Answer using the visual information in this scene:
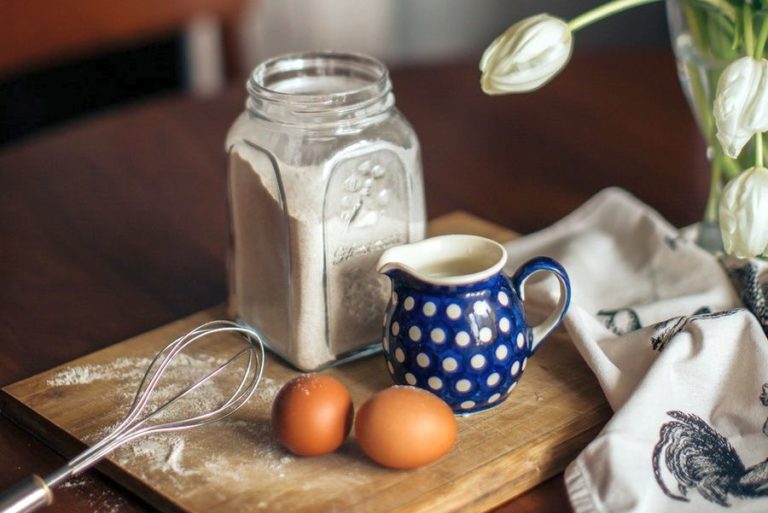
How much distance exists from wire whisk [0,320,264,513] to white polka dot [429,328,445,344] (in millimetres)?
131

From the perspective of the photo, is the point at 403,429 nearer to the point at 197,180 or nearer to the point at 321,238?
the point at 321,238

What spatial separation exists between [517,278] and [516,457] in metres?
0.14

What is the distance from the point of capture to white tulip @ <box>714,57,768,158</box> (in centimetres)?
71

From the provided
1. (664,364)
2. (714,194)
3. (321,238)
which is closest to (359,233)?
(321,238)

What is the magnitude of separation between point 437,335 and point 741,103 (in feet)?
0.83

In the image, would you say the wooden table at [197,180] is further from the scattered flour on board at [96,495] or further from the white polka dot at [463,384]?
the white polka dot at [463,384]

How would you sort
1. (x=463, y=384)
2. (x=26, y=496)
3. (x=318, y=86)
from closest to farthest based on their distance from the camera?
(x=26, y=496) < (x=463, y=384) < (x=318, y=86)

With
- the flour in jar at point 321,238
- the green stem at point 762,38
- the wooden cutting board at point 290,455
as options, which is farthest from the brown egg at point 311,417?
the green stem at point 762,38

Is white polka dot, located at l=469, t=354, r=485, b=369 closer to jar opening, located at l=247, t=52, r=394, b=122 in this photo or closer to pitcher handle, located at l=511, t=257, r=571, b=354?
pitcher handle, located at l=511, t=257, r=571, b=354

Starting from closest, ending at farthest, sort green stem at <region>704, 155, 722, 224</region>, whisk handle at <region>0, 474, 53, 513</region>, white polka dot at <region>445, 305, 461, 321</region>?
1. whisk handle at <region>0, 474, 53, 513</region>
2. white polka dot at <region>445, 305, 461, 321</region>
3. green stem at <region>704, 155, 722, 224</region>

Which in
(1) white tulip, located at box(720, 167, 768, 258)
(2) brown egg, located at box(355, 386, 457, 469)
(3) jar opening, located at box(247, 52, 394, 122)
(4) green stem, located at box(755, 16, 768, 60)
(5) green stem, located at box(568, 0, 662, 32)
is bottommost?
(2) brown egg, located at box(355, 386, 457, 469)

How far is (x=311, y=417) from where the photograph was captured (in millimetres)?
695

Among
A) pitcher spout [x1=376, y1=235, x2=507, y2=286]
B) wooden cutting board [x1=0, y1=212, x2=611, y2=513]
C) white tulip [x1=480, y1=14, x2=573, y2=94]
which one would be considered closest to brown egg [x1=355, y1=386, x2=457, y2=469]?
wooden cutting board [x1=0, y1=212, x2=611, y2=513]

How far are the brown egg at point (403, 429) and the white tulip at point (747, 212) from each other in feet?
0.77
